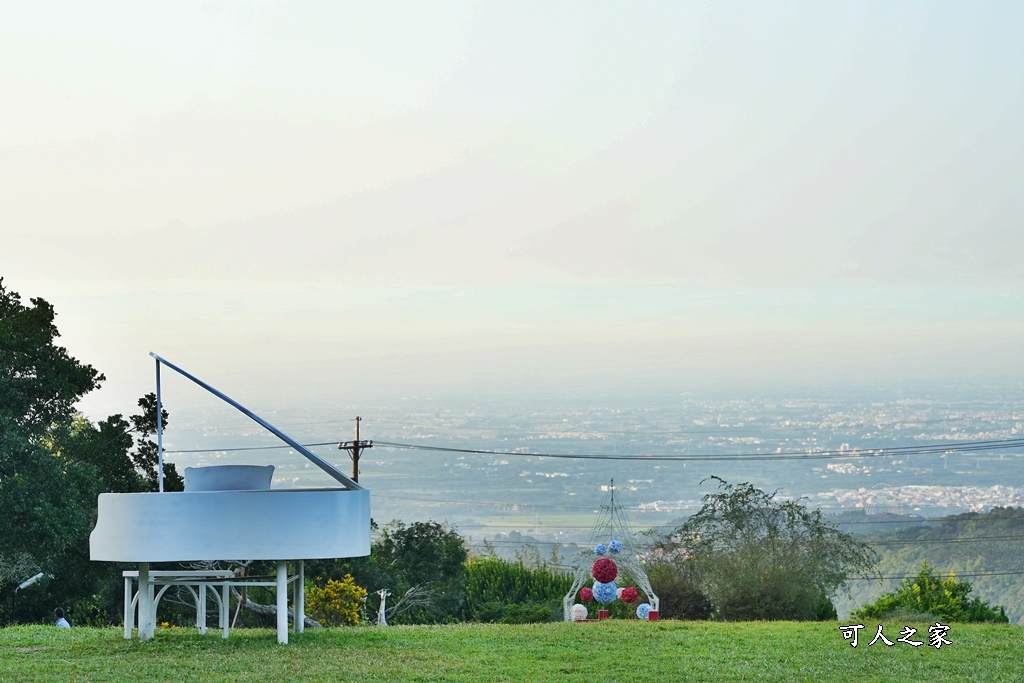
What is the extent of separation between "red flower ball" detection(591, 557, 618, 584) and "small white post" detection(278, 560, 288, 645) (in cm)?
845

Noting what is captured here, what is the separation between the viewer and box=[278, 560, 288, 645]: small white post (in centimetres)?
1416

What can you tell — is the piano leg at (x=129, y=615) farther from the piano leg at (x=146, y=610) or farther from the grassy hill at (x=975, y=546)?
the grassy hill at (x=975, y=546)

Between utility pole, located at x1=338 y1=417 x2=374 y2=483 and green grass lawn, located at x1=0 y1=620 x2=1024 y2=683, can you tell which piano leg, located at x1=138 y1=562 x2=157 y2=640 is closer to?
green grass lawn, located at x1=0 y1=620 x2=1024 y2=683

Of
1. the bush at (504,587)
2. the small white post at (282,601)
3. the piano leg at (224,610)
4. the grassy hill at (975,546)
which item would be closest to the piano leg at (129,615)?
the piano leg at (224,610)

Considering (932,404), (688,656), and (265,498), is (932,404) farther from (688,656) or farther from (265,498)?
(265,498)

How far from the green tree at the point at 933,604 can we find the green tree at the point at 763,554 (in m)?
1.94

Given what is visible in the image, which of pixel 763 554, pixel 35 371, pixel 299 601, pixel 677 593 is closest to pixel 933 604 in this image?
pixel 763 554

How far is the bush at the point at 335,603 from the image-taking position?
27688 mm

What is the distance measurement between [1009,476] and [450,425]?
18.1 m

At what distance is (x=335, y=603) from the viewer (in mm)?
27797

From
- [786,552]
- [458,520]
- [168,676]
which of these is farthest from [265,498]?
[458,520]

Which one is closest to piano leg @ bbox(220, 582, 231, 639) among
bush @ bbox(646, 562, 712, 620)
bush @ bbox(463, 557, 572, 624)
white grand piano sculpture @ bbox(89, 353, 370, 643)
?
white grand piano sculpture @ bbox(89, 353, 370, 643)

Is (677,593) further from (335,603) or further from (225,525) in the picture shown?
(225,525)

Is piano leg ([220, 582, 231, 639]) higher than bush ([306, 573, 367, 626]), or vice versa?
piano leg ([220, 582, 231, 639])
